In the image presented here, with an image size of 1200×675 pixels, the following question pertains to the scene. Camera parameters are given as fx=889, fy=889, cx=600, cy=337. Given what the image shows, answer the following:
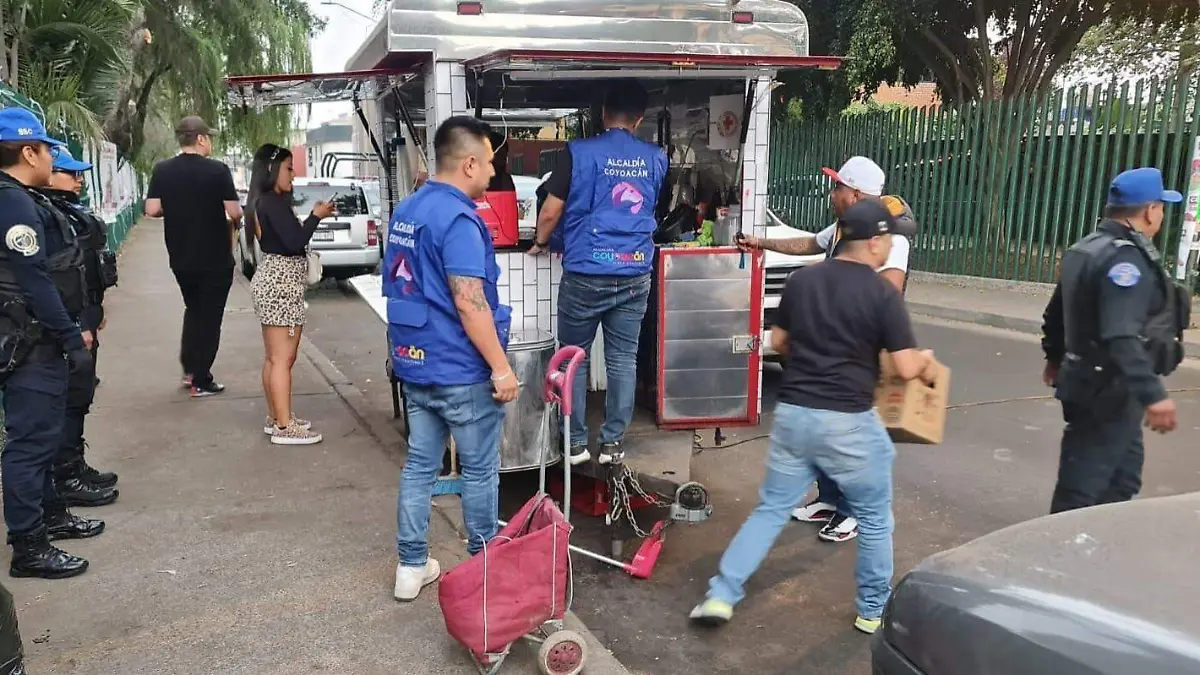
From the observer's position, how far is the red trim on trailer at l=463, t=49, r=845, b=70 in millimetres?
3865

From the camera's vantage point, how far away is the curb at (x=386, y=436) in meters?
3.12

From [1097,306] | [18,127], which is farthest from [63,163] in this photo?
[1097,306]

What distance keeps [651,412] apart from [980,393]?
3568mm

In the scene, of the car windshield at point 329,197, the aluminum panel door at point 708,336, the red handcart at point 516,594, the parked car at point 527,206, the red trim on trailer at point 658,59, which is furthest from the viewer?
the car windshield at point 329,197

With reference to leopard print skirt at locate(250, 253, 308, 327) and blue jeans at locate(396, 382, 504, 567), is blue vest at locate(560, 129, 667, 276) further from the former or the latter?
leopard print skirt at locate(250, 253, 308, 327)

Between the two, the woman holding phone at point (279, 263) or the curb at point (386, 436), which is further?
the woman holding phone at point (279, 263)

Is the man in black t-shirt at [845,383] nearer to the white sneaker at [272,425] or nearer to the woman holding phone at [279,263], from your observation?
the woman holding phone at [279,263]

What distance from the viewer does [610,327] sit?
14.6ft

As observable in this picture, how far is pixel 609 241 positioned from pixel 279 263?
2.26 metres

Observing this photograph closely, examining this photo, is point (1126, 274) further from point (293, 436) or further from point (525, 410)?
point (293, 436)

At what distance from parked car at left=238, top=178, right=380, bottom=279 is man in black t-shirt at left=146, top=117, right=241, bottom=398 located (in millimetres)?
6355

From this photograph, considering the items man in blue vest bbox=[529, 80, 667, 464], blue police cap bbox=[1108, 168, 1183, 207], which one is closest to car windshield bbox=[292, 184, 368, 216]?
man in blue vest bbox=[529, 80, 667, 464]

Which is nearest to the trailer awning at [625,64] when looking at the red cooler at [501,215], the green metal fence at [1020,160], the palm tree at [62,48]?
the red cooler at [501,215]

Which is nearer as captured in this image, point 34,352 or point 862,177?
point 34,352
